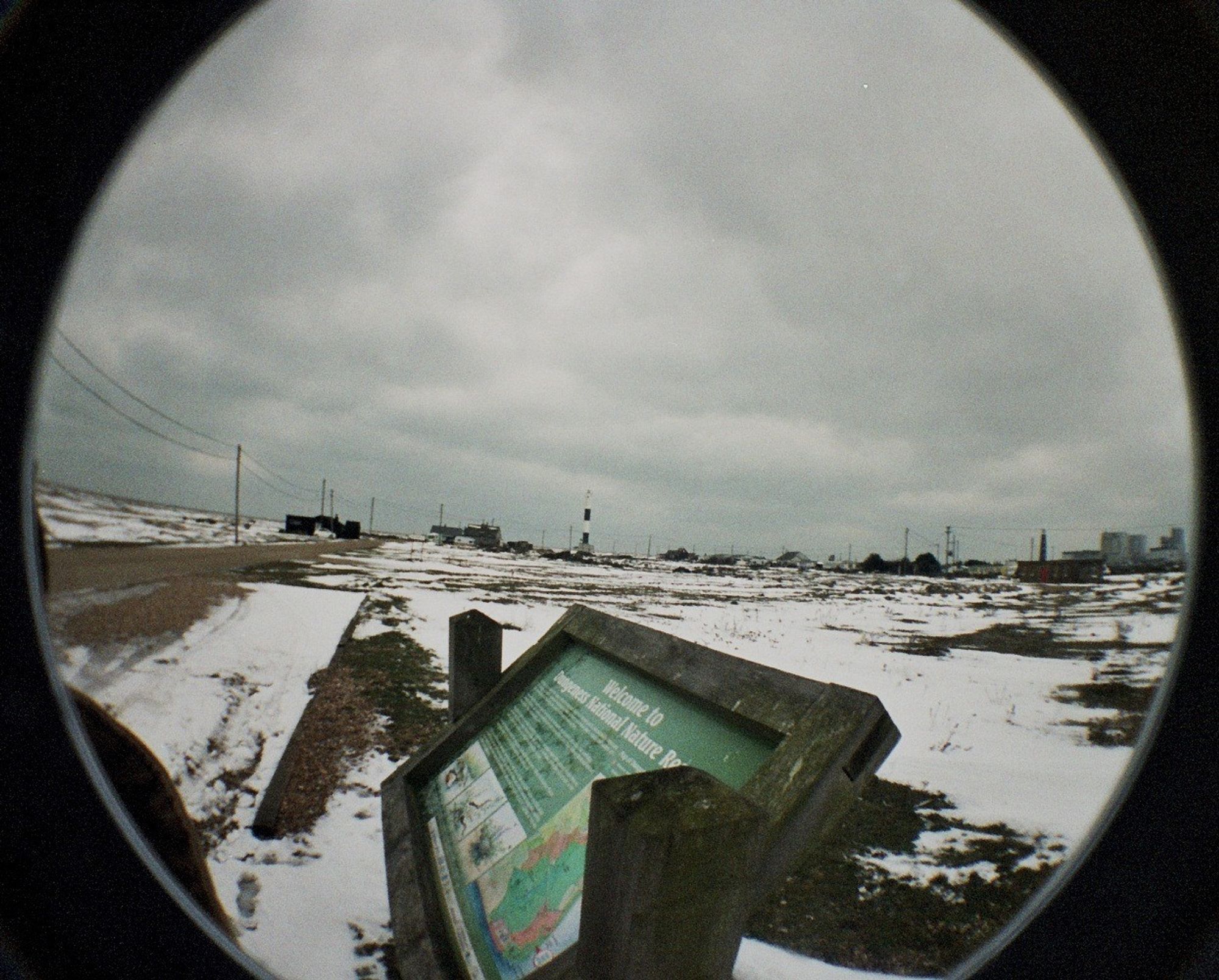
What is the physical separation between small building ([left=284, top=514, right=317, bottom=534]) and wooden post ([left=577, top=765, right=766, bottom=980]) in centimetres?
4091

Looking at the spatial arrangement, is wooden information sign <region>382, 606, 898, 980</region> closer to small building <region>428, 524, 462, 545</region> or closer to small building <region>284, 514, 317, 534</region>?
small building <region>284, 514, 317, 534</region>

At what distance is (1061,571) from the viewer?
89.7 feet

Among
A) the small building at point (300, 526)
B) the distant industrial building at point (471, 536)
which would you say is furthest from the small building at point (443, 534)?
the small building at point (300, 526)

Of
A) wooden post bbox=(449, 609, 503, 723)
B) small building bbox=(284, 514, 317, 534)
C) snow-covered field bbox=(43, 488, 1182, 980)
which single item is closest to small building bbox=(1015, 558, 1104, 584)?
snow-covered field bbox=(43, 488, 1182, 980)

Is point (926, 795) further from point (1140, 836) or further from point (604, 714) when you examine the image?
point (1140, 836)

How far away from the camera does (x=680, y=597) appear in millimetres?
14867

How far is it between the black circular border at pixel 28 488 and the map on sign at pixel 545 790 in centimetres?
99

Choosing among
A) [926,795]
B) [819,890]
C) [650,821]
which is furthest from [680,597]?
[650,821]

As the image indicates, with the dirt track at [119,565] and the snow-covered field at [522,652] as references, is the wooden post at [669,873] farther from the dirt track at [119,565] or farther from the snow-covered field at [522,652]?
the dirt track at [119,565]

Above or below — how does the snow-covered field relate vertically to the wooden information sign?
below

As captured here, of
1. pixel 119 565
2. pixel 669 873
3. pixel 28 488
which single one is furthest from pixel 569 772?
pixel 28 488

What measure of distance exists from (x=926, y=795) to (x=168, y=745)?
17.6 feet

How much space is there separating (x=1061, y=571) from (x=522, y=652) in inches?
1271

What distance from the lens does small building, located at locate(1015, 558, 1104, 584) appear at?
77.9 feet
